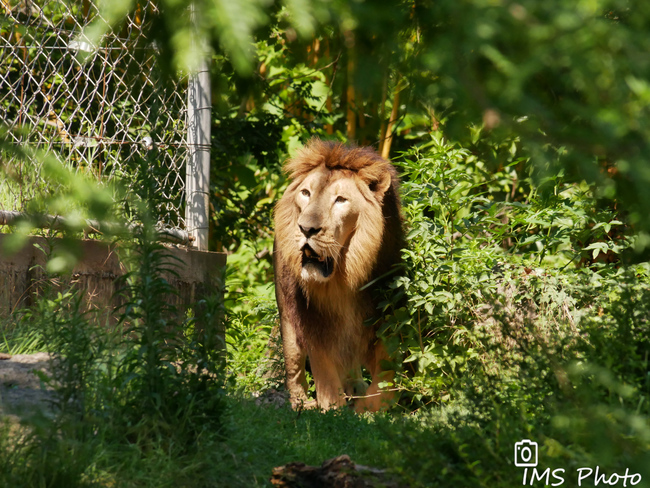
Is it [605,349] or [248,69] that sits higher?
[248,69]

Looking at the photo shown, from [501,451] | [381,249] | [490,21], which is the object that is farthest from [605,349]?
[381,249]

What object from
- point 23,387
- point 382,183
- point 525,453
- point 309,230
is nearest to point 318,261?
point 309,230

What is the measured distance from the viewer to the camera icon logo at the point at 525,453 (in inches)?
103

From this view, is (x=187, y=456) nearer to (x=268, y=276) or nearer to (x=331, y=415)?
(x=331, y=415)

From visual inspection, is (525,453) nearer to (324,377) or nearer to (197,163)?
(324,377)

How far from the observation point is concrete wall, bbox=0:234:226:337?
480 cm

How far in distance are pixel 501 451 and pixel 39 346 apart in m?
2.87

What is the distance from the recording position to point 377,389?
5234 mm

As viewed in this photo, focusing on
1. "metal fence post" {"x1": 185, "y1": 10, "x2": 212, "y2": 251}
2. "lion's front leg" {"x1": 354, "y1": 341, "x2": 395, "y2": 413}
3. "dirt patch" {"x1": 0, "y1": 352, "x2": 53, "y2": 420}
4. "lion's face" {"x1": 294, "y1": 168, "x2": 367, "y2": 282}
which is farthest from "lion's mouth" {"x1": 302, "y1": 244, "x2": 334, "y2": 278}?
"dirt patch" {"x1": 0, "y1": 352, "x2": 53, "y2": 420}

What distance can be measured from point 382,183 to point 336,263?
67 centimetres

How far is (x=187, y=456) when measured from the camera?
2.98 m

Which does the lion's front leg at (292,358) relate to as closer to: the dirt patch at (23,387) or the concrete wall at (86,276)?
the concrete wall at (86,276)

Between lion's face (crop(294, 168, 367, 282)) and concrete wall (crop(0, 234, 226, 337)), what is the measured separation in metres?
0.65

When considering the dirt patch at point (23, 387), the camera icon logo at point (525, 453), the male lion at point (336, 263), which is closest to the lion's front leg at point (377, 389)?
the male lion at point (336, 263)
